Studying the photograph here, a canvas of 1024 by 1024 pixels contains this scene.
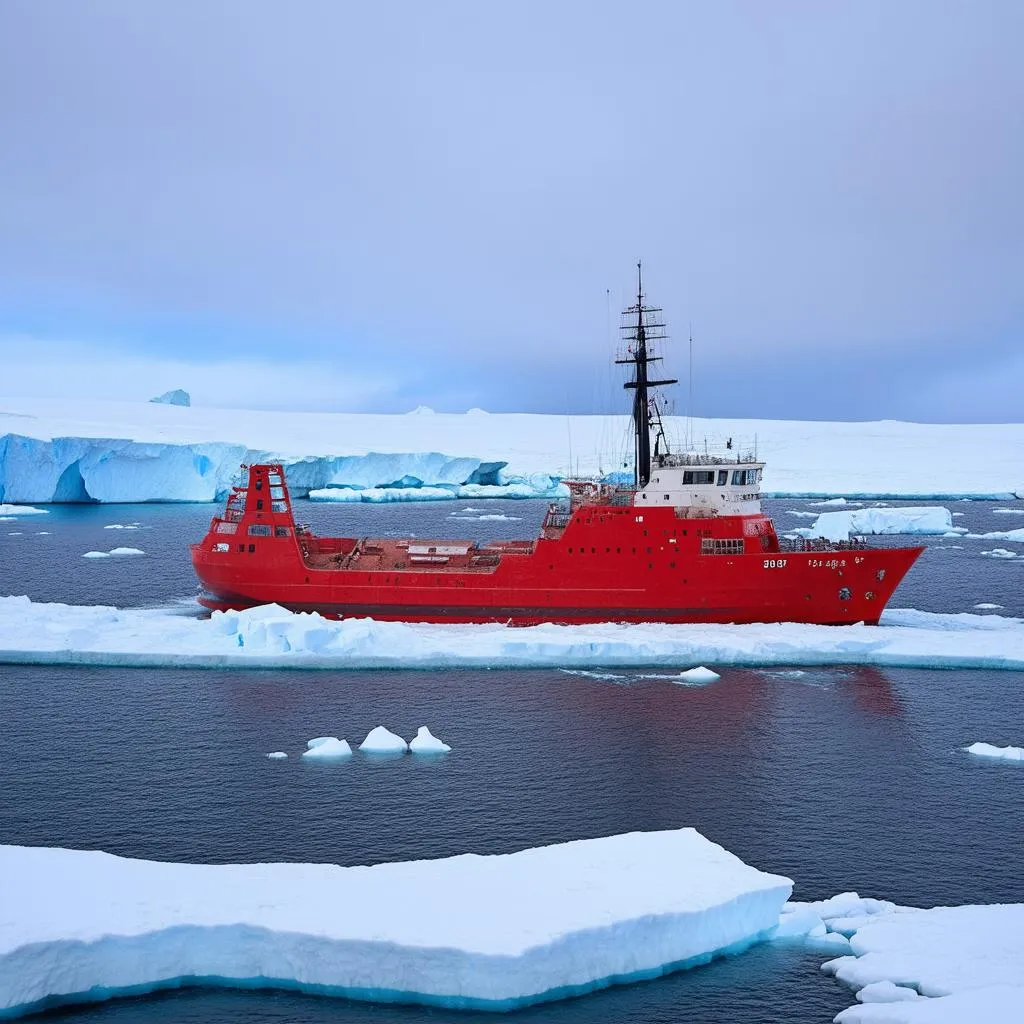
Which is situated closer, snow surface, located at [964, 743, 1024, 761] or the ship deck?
snow surface, located at [964, 743, 1024, 761]

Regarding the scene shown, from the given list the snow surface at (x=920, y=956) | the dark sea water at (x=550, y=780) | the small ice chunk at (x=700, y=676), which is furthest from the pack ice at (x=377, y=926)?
the small ice chunk at (x=700, y=676)

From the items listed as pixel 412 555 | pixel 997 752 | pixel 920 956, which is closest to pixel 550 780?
pixel 920 956

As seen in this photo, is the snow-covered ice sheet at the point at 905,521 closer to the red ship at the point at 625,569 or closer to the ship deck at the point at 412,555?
the red ship at the point at 625,569

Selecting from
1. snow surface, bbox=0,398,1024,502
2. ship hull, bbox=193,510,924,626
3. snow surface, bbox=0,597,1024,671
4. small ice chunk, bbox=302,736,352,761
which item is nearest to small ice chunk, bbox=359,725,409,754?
small ice chunk, bbox=302,736,352,761

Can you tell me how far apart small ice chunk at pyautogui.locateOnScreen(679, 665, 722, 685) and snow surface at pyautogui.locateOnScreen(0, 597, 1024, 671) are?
105cm

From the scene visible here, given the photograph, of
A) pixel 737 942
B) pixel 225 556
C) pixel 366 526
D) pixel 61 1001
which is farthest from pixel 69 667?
pixel 366 526

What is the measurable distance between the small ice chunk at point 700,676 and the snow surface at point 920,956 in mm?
10017

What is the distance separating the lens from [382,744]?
1681 cm

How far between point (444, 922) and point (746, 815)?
5.69 metres

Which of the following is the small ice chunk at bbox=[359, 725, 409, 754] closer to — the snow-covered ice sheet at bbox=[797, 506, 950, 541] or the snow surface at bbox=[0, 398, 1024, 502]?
the snow-covered ice sheet at bbox=[797, 506, 950, 541]

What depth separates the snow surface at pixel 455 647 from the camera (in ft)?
74.7

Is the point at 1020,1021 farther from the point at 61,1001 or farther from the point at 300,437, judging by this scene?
the point at 300,437

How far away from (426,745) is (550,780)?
213 centimetres

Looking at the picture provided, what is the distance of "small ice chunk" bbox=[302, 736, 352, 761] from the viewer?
16.6 m
